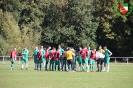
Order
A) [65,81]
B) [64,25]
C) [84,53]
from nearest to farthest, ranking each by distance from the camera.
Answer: [65,81], [84,53], [64,25]

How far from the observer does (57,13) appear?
88.3 m

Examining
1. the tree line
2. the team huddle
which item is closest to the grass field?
the team huddle

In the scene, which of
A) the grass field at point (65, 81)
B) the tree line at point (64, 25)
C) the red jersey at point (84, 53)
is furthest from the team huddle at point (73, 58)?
the tree line at point (64, 25)

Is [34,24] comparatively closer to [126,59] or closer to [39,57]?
[126,59]

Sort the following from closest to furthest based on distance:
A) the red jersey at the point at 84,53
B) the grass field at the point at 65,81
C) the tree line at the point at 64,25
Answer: the grass field at the point at 65,81 → the red jersey at the point at 84,53 → the tree line at the point at 64,25

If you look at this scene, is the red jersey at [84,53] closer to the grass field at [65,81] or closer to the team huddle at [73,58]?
the team huddle at [73,58]

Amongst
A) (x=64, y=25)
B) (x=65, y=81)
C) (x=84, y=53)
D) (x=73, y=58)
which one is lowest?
(x=65, y=81)

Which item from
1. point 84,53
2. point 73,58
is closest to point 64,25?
point 73,58

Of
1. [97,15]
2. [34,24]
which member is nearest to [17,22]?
[34,24]

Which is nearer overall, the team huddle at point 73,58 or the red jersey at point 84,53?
the team huddle at point 73,58

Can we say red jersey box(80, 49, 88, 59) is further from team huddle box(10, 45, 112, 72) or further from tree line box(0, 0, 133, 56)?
tree line box(0, 0, 133, 56)

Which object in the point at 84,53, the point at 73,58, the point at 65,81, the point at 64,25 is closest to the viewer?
the point at 65,81

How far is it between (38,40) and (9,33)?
24.6 feet

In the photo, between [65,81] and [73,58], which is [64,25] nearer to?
[73,58]
